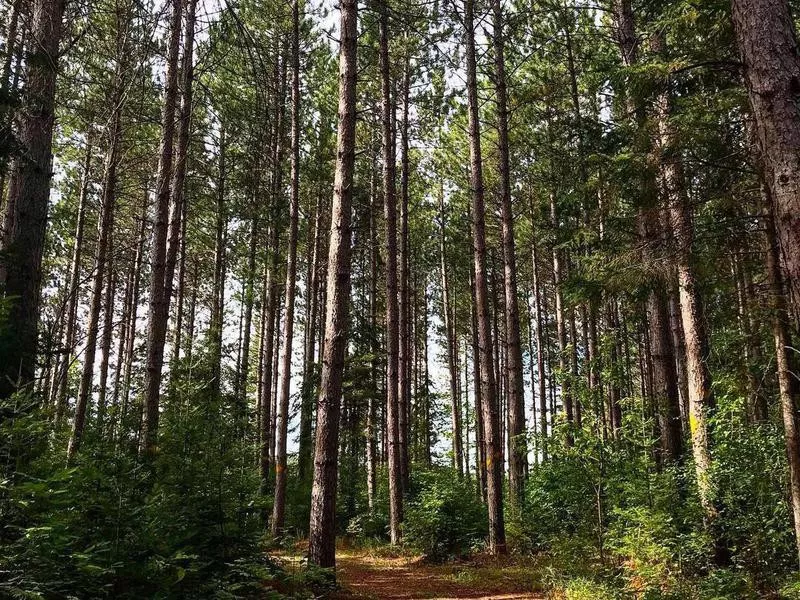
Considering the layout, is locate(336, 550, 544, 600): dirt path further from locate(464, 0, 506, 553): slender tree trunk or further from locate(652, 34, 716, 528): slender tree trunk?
locate(652, 34, 716, 528): slender tree trunk

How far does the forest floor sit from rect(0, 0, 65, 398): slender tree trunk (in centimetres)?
521

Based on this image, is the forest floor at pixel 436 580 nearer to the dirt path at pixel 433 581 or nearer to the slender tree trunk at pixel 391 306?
the dirt path at pixel 433 581

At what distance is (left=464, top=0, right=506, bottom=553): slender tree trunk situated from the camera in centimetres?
1027

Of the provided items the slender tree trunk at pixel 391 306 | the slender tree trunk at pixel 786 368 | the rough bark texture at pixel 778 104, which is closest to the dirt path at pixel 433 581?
the slender tree trunk at pixel 391 306

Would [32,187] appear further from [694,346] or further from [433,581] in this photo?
[694,346]

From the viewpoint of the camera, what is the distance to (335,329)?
7172mm

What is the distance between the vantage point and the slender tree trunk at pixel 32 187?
666 centimetres

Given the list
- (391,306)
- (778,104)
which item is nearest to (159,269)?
(391,306)

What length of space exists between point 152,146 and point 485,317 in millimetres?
12843

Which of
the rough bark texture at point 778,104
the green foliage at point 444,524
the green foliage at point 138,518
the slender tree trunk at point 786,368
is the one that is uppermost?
the rough bark texture at point 778,104

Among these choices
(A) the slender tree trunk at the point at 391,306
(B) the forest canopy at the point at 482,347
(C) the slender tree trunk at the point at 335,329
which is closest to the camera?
(B) the forest canopy at the point at 482,347

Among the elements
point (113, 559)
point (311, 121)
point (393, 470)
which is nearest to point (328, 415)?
point (113, 559)

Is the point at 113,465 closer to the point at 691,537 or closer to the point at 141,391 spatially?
the point at 141,391

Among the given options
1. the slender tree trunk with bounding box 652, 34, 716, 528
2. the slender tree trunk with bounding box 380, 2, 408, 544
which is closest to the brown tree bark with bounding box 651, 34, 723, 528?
the slender tree trunk with bounding box 652, 34, 716, 528
